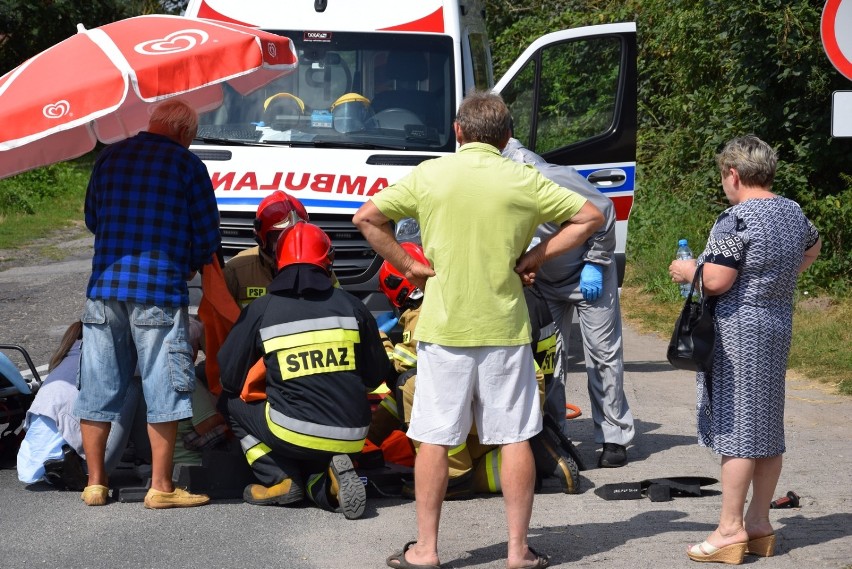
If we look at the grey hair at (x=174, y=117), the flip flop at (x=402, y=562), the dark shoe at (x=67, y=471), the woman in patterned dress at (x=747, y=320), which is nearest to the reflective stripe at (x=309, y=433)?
the flip flop at (x=402, y=562)

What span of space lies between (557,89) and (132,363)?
13.3 feet

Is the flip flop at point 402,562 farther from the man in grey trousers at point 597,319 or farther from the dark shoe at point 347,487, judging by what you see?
the man in grey trousers at point 597,319

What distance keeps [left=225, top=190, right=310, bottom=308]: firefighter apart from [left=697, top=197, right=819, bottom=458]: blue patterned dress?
2724mm

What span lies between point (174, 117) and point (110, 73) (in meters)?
0.47

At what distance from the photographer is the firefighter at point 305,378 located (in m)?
5.49

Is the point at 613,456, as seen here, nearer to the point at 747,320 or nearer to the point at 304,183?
the point at 747,320

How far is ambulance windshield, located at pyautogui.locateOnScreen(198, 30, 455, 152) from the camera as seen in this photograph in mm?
8359

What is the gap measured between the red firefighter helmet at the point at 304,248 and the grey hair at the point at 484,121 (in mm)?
1272

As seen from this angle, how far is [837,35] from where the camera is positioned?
241 inches

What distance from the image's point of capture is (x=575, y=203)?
15.2 ft

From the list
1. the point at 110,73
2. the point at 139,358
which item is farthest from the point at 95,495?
the point at 110,73

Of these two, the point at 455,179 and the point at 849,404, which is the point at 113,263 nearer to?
the point at 455,179

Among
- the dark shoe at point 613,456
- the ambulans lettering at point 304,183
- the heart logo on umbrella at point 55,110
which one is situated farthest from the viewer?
the ambulans lettering at point 304,183

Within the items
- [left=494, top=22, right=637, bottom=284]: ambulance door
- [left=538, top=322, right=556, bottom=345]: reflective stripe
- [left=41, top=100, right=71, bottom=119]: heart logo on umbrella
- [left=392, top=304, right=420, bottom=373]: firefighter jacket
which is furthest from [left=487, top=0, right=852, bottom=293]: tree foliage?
[left=41, top=100, right=71, bottom=119]: heart logo on umbrella
